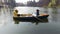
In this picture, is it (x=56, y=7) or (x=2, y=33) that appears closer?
(x=2, y=33)

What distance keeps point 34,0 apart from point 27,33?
721 centimetres

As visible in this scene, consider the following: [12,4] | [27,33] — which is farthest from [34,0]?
[27,33]

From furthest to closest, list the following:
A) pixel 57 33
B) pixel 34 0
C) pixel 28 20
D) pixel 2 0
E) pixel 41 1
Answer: pixel 2 0
pixel 34 0
pixel 41 1
pixel 28 20
pixel 57 33

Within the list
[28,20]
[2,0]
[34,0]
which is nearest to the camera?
[28,20]

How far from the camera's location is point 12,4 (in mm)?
11258

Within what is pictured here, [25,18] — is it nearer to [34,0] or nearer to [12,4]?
[34,0]

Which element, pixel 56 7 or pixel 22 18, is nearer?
pixel 22 18

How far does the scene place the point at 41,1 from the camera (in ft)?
30.9

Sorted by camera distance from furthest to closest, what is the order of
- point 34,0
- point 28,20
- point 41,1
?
point 34,0 < point 41,1 < point 28,20

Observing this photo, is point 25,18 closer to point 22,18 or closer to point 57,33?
point 22,18

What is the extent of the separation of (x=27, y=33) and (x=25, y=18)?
5.52ft

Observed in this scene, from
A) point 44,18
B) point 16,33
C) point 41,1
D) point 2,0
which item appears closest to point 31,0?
point 41,1

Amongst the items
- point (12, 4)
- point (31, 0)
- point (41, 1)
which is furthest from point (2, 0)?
point (41, 1)

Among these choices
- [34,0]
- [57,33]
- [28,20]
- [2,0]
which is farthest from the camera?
[2,0]
